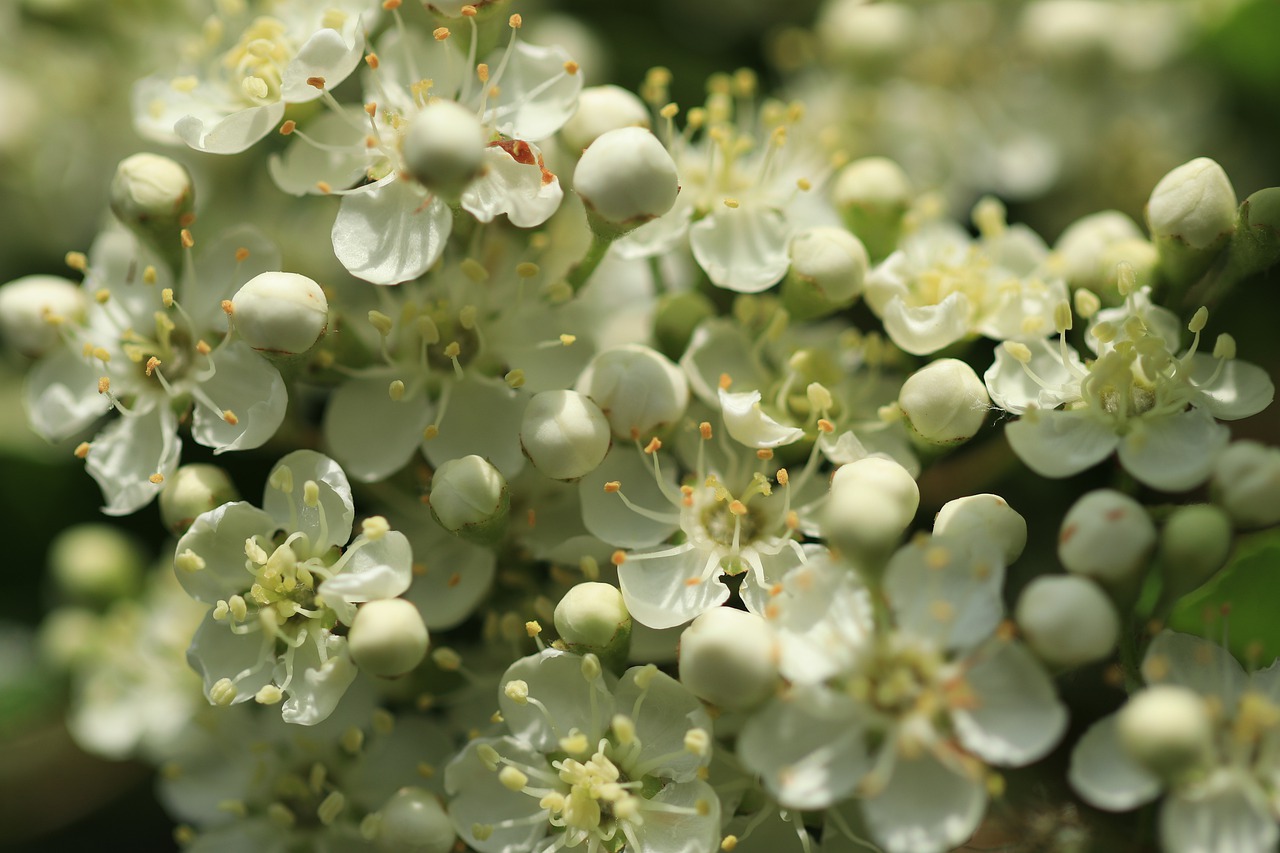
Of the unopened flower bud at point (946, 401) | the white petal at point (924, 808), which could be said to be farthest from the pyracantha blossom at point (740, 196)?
the white petal at point (924, 808)

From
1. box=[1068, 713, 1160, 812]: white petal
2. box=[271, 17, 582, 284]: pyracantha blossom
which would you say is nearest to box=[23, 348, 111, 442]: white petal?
box=[271, 17, 582, 284]: pyracantha blossom

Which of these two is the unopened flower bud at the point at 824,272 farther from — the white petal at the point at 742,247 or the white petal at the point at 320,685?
the white petal at the point at 320,685

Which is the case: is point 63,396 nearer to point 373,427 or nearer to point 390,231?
point 373,427

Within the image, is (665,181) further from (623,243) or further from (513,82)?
(513,82)

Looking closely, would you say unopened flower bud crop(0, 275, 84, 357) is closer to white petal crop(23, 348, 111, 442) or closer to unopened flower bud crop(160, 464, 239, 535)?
white petal crop(23, 348, 111, 442)

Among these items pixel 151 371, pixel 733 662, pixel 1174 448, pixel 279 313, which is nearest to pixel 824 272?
pixel 1174 448
